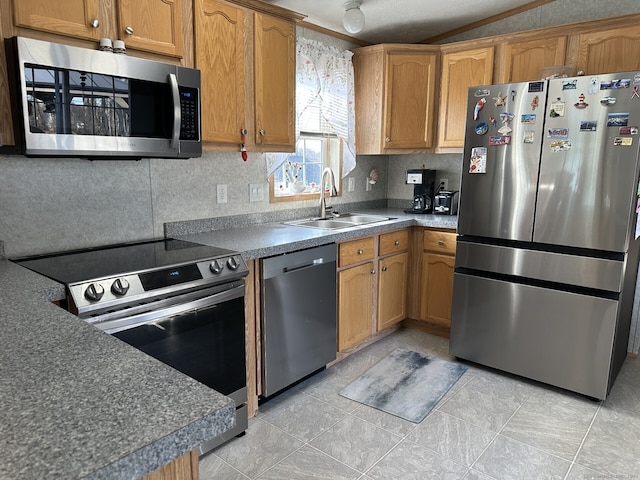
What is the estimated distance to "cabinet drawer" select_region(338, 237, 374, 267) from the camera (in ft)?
9.16

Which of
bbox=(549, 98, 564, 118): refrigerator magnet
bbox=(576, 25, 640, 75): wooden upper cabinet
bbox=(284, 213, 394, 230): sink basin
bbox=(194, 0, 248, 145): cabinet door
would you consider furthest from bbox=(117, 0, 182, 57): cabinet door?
bbox=(576, 25, 640, 75): wooden upper cabinet

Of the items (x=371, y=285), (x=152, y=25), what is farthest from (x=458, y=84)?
(x=152, y=25)

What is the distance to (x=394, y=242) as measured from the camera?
327 cm

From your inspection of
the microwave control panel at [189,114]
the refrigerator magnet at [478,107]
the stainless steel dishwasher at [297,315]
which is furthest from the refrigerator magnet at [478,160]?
the microwave control panel at [189,114]

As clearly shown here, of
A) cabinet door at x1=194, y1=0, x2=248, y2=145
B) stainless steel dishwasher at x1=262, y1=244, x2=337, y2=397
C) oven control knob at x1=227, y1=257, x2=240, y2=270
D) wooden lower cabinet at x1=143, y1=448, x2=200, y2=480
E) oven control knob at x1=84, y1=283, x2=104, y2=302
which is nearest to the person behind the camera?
wooden lower cabinet at x1=143, y1=448, x2=200, y2=480

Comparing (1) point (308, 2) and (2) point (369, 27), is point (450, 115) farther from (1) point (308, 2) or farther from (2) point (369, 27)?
(1) point (308, 2)

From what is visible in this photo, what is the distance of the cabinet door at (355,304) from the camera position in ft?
9.38

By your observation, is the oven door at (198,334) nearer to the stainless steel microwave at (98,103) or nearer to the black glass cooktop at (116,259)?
the black glass cooktop at (116,259)

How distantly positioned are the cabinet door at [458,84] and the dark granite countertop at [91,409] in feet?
9.98

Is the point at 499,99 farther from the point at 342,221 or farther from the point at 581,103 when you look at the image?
the point at 342,221

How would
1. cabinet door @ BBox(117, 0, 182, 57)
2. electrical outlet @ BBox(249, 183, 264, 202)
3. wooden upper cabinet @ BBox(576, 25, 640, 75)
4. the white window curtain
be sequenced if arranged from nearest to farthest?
cabinet door @ BBox(117, 0, 182, 57), wooden upper cabinet @ BBox(576, 25, 640, 75), electrical outlet @ BBox(249, 183, 264, 202), the white window curtain

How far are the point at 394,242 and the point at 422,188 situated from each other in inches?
27.6

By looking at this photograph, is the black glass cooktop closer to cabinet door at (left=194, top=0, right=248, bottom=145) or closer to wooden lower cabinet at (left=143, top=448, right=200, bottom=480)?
cabinet door at (left=194, top=0, right=248, bottom=145)

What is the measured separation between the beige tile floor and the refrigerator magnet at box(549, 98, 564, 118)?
1606 millimetres
